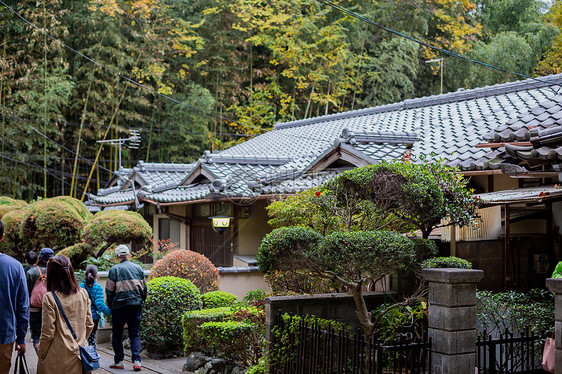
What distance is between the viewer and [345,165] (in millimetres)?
13289

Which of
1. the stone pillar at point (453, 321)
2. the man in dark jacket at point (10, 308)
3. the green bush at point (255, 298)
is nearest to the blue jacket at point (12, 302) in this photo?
the man in dark jacket at point (10, 308)

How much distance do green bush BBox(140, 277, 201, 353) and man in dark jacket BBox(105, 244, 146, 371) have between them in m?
1.09

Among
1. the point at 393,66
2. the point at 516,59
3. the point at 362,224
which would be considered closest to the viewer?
the point at 362,224

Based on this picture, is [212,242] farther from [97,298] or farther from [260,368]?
[260,368]

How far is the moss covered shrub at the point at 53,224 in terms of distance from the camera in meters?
14.0

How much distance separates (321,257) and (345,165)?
6302mm

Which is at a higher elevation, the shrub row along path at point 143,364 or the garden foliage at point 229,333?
the garden foliage at point 229,333

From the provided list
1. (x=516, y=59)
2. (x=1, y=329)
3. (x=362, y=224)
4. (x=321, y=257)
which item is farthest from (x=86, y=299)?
(x=516, y=59)

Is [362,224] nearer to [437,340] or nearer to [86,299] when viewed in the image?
[437,340]

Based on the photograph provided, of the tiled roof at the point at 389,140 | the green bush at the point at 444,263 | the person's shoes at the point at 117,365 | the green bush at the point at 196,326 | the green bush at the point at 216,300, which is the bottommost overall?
the person's shoes at the point at 117,365

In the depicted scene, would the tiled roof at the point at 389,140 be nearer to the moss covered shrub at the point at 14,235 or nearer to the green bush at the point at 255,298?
the green bush at the point at 255,298

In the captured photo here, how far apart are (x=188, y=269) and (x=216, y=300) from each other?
123 cm

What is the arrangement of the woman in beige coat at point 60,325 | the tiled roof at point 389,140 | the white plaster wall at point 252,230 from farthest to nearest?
the white plaster wall at point 252,230, the tiled roof at point 389,140, the woman in beige coat at point 60,325

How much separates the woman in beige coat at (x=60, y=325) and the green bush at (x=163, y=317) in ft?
12.4
